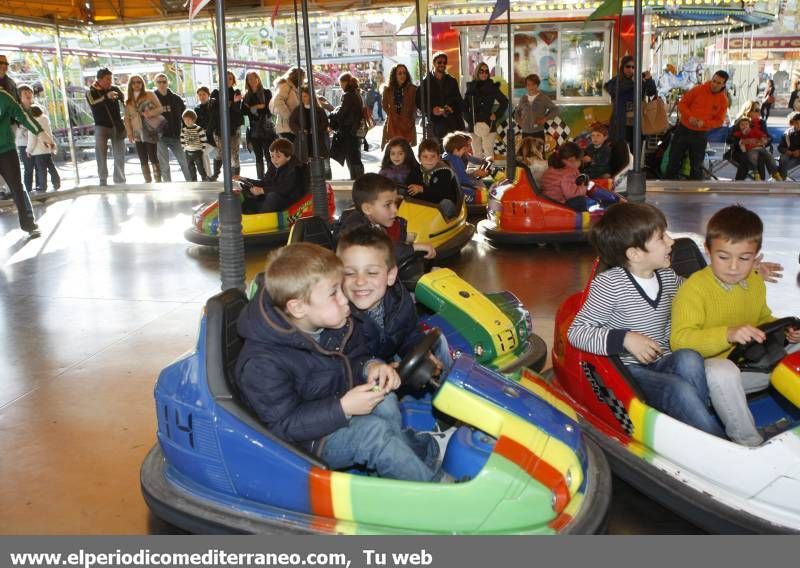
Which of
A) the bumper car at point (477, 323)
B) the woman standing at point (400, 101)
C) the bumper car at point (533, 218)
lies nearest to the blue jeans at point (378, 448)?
the bumper car at point (477, 323)

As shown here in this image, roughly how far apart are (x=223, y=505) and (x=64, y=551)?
325mm

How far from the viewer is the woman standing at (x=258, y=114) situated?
7.50 meters

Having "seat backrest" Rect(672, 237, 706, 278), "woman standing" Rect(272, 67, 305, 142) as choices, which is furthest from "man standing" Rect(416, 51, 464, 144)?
"seat backrest" Rect(672, 237, 706, 278)

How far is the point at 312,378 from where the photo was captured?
1.72 meters

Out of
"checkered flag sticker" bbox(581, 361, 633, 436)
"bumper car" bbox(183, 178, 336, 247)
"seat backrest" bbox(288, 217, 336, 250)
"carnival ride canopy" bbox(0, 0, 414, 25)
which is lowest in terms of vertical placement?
"checkered flag sticker" bbox(581, 361, 633, 436)

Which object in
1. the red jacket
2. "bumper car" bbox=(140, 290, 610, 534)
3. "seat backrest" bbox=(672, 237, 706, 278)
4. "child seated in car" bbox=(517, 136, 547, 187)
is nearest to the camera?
"bumper car" bbox=(140, 290, 610, 534)

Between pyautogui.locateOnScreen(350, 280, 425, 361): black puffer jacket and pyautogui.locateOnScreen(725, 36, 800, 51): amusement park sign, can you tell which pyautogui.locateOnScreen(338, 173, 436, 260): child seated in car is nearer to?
pyautogui.locateOnScreen(350, 280, 425, 361): black puffer jacket

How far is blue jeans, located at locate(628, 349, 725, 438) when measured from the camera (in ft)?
6.04

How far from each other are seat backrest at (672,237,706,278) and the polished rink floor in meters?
0.65

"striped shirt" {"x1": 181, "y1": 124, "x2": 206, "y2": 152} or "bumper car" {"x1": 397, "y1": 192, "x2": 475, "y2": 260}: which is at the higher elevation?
"striped shirt" {"x1": 181, "y1": 124, "x2": 206, "y2": 152}

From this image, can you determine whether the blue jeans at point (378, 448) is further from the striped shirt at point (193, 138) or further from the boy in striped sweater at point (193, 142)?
the striped shirt at point (193, 138)

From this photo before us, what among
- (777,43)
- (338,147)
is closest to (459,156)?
(338,147)

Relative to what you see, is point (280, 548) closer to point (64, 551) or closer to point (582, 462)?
point (64, 551)

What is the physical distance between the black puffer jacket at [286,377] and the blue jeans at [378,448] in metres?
0.05
